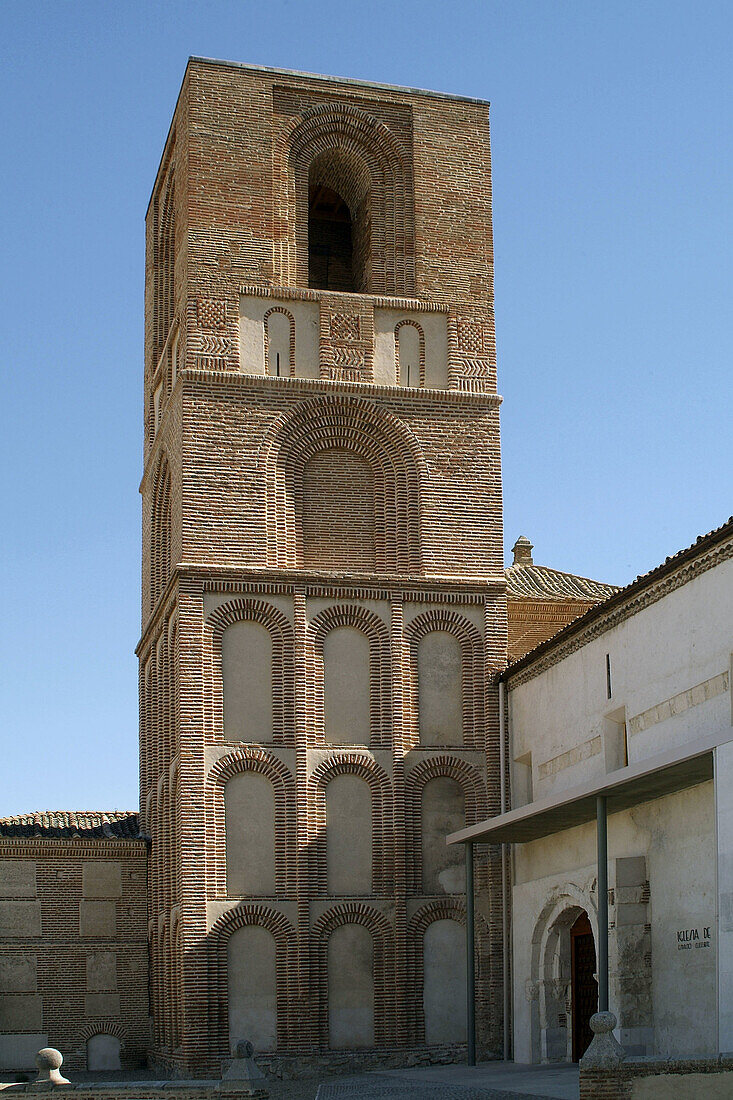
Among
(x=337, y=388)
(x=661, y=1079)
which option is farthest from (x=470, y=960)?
(x=337, y=388)

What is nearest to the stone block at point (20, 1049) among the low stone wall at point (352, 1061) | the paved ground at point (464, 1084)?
the low stone wall at point (352, 1061)

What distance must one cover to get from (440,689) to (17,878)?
716 cm

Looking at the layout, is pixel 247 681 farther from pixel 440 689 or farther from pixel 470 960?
pixel 470 960

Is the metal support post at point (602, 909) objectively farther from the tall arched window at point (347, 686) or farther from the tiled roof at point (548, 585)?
the tiled roof at point (548, 585)

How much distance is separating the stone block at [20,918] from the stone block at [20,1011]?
0.90 m

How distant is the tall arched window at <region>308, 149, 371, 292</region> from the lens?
1048 inches

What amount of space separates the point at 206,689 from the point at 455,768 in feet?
12.8

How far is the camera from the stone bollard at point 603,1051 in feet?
45.5

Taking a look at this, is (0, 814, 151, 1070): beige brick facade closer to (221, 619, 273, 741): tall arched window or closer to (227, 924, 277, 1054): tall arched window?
(227, 924, 277, 1054): tall arched window

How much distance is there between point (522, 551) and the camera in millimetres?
30078

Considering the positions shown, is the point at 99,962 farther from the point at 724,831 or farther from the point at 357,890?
the point at 724,831

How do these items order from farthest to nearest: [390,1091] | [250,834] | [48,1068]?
[250,834], [390,1091], [48,1068]

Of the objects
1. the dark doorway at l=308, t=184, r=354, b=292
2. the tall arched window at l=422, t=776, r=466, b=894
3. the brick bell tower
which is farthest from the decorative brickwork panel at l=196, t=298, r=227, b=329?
the tall arched window at l=422, t=776, r=466, b=894

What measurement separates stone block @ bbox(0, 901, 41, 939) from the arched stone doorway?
7746 mm
